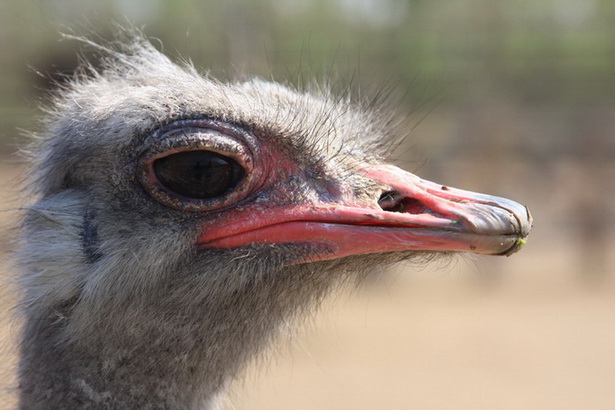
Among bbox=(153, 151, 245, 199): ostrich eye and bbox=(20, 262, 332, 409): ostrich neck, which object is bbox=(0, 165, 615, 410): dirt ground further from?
bbox=(153, 151, 245, 199): ostrich eye

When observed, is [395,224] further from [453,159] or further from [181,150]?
[453,159]

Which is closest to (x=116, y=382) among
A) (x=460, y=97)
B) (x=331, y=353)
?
(x=331, y=353)

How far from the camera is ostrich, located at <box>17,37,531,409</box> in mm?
2242

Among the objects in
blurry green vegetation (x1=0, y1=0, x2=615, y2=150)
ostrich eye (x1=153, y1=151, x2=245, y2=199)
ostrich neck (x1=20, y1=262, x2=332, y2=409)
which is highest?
blurry green vegetation (x1=0, y1=0, x2=615, y2=150)

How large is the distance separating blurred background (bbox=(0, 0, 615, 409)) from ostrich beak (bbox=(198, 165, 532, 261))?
0.42 metres

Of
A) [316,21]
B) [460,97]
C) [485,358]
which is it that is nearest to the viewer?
[485,358]

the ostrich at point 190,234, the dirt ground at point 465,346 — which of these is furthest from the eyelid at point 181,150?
the dirt ground at point 465,346

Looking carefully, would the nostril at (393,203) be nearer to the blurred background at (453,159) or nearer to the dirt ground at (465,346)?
the blurred background at (453,159)

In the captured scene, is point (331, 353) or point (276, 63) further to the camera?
point (276, 63)

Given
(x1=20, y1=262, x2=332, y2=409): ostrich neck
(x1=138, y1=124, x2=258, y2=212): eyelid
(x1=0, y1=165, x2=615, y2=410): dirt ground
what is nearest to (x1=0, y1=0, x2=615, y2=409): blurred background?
(x1=0, y1=165, x2=615, y2=410): dirt ground

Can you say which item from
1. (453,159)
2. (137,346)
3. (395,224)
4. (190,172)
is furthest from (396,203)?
(453,159)

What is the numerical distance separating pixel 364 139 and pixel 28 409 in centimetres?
122

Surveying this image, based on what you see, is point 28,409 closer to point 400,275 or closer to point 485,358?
point 485,358

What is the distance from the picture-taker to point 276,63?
1484 cm
